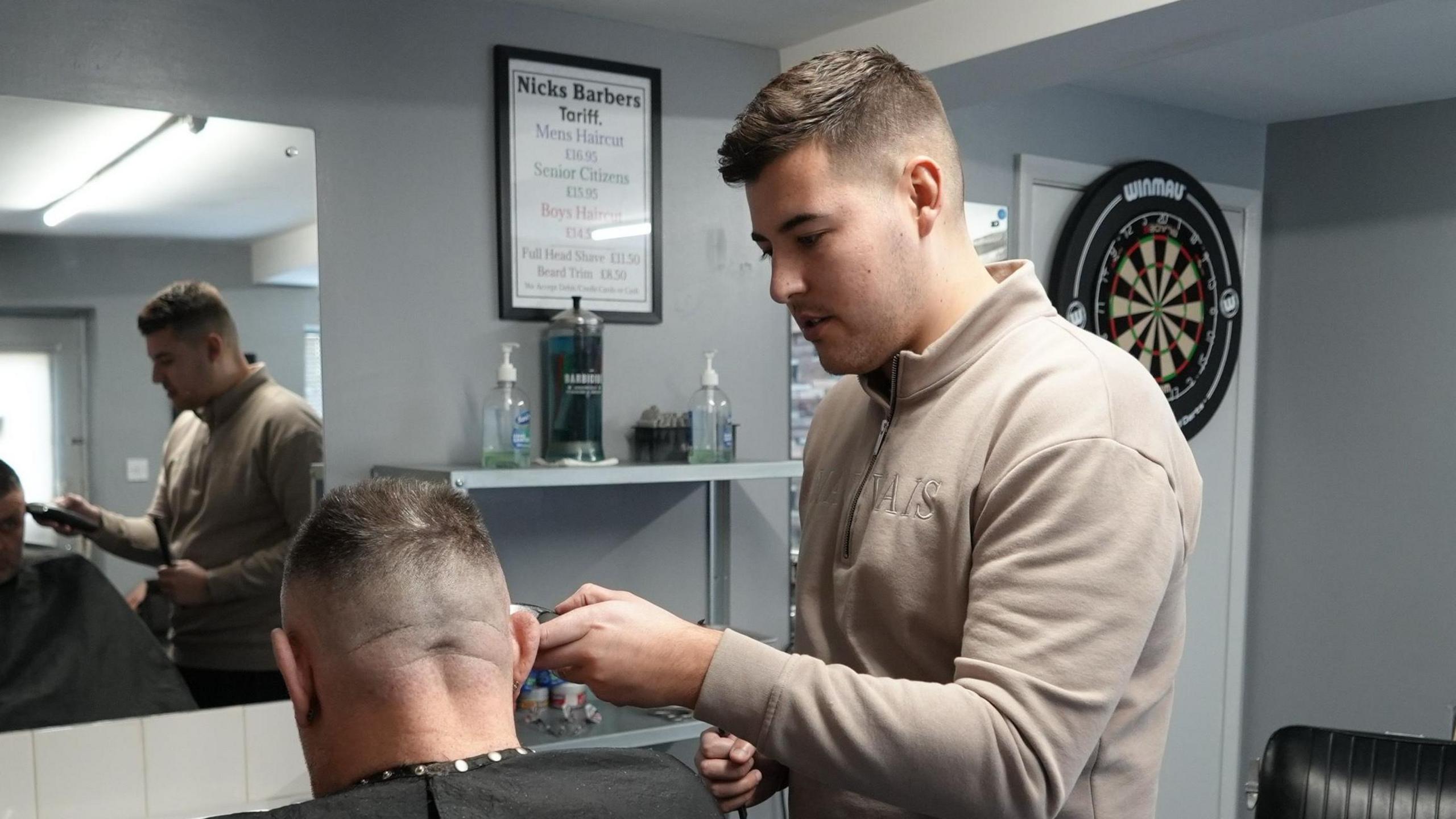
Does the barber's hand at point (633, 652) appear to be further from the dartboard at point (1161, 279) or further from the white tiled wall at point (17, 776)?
the dartboard at point (1161, 279)

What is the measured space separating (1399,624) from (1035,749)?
3266mm

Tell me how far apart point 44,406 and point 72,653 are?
0.46 m

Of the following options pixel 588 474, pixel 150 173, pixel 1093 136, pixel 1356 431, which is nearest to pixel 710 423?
pixel 588 474

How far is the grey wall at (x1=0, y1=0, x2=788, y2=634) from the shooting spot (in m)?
2.20

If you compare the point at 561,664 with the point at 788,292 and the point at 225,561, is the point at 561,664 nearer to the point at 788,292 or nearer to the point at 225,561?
the point at 788,292

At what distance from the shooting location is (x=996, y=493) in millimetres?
1148

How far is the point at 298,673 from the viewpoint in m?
1.11

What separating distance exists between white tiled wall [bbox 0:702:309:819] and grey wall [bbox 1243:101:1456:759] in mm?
3253

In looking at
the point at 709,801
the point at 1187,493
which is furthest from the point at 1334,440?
the point at 709,801

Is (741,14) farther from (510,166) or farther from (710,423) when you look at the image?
(710,423)

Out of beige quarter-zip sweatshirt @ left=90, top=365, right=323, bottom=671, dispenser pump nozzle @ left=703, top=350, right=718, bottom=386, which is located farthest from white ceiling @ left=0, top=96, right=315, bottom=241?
dispenser pump nozzle @ left=703, top=350, right=718, bottom=386

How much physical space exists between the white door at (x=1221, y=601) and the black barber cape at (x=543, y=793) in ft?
9.92

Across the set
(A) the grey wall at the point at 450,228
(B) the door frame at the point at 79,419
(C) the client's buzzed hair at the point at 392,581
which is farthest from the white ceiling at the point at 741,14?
(C) the client's buzzed hair at the point at 392,581

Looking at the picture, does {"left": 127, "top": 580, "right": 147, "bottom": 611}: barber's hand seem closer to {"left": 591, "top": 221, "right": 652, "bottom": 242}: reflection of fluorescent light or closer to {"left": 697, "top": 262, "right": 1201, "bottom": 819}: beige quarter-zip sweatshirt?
{"left": 591, "top": 221, "right": 652, "bottom": 242}: reflection of fluorescent light
